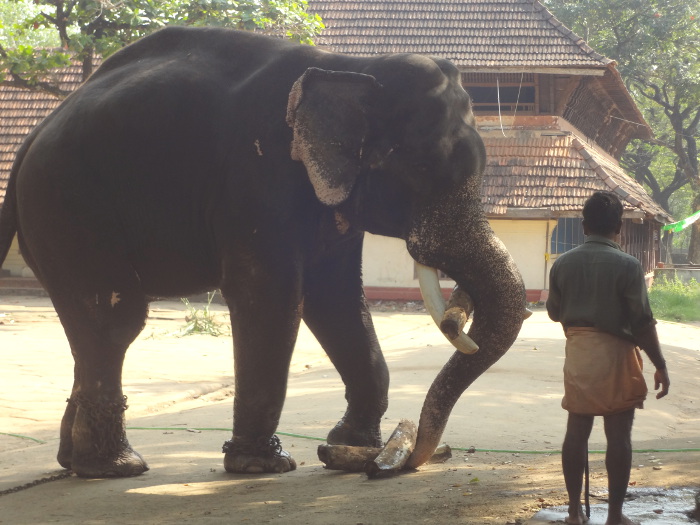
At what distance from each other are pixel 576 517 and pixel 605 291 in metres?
0.85

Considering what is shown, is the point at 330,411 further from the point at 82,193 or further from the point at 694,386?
the point at 694,386

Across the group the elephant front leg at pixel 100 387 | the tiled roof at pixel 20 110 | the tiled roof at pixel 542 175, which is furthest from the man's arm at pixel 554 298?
the tiled roof at pixel 20 110

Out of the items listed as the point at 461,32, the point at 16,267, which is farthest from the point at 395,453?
the point at 461,32

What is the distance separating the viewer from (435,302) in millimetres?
4812

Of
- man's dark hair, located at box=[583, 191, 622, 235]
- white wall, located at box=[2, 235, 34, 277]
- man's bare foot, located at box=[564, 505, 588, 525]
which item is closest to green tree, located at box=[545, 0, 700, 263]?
white wall, located at box=[2, 235, 34, 277]

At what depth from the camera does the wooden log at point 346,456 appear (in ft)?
16.8

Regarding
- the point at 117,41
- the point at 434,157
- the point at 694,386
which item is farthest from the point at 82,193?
the point at 117,41

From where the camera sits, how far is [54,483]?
5223mm

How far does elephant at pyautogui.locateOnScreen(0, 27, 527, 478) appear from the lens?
Result: 4.97 meters

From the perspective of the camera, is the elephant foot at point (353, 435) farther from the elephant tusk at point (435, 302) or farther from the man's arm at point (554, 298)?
the man's arm at point (554, 298)

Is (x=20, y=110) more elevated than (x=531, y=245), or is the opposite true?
(x=20, y=110)

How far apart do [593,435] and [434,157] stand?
2911 mm

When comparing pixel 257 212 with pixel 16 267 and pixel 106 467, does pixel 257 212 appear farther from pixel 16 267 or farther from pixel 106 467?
pixel 16 267

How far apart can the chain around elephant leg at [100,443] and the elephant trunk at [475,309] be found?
1.52m
